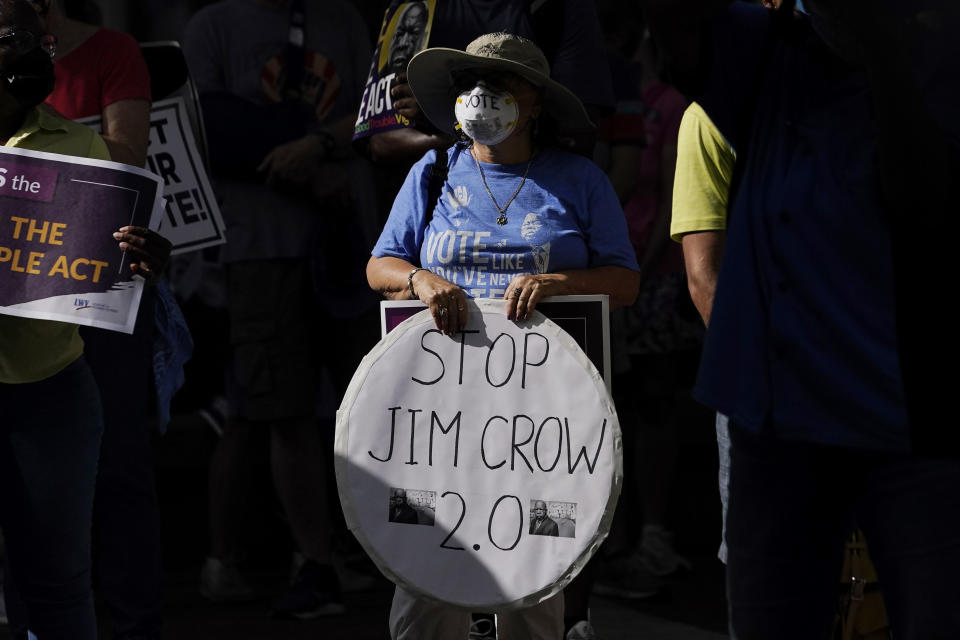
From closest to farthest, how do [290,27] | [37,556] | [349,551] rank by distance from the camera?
[37,556] → [290,27] → [349,551]

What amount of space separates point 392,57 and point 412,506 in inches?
58.1

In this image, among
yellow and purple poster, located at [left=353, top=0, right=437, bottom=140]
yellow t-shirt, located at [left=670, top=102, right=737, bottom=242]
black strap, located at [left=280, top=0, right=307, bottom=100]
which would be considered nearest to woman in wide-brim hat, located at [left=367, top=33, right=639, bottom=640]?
yellow t-shirt, located at [left=670, top=102, right=737, bottom=242]

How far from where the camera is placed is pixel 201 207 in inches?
177

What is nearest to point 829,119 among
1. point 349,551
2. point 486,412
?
point 486,412

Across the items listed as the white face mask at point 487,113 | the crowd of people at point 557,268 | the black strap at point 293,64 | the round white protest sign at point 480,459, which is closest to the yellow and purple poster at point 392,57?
the crowd of people at point 557,268

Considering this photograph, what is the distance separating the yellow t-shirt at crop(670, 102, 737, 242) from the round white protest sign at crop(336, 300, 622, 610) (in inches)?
16.0

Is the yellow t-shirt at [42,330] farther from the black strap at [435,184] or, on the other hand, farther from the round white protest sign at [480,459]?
the black strap at [435,184]

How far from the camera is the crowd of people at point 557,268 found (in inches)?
91.4

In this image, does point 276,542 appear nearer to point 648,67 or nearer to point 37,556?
point 648,67

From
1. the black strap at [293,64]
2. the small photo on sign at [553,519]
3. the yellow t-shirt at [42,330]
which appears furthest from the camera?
the black strap at [293,64]

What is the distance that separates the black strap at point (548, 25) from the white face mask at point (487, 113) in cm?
50

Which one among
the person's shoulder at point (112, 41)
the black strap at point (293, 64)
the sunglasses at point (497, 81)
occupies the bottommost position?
the sunglasses at point (497, 81)

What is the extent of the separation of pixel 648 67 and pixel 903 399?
159 inches

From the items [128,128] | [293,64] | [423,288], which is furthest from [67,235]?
[293,64]
